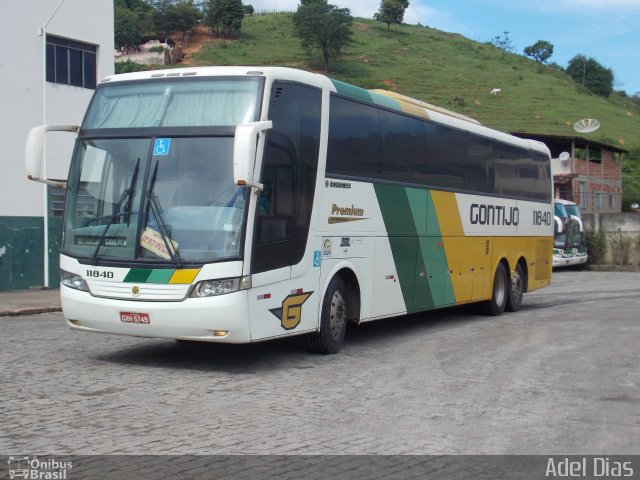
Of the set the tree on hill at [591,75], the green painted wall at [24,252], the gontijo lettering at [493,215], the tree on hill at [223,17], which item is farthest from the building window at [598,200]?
the tree on hill at [591,75]

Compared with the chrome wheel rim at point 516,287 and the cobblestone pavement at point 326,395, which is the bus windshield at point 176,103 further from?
the chrome wheel rim at point 516,287

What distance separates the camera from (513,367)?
1017 cm

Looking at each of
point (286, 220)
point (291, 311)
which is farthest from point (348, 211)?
point (291, 311)

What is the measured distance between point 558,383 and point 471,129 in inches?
283

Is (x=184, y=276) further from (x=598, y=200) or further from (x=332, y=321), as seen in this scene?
(x=598, y=200)

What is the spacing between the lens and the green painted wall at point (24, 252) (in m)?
21.2

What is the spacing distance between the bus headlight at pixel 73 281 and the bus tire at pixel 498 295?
9.28 m

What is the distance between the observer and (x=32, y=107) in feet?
72.2

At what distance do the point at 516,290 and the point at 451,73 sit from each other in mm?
102167

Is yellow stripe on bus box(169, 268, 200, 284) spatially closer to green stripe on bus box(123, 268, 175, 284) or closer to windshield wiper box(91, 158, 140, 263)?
green stripe on bus box(123, 268, 175, 284)

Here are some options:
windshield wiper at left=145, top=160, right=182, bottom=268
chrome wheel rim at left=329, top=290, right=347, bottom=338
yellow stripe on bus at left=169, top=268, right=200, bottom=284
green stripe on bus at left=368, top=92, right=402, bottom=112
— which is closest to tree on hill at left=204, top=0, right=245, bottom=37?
green stripe on bus at left=368, top=92, right=402, bottom=112

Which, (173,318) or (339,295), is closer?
(173,318)

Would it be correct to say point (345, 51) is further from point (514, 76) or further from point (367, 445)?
point (367, 445)

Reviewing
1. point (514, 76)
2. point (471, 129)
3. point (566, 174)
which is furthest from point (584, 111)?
point (471, 129)
